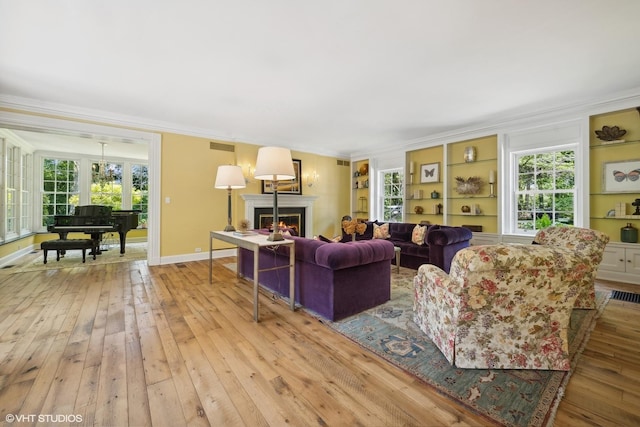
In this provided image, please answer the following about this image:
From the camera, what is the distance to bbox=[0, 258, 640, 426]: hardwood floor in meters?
1.44

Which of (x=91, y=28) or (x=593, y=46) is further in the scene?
(x=593, y=46)

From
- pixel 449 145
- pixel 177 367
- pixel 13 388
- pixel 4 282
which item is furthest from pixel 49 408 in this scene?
pixel 449 145

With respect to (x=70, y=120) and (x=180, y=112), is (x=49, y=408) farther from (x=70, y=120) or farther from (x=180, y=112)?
(x=70, y=120)

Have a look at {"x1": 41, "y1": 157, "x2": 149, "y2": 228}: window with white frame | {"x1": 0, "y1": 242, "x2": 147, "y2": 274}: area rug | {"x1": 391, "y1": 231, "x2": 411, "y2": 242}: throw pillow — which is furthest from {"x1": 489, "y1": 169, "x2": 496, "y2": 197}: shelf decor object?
{"x1": 41, "y1": 157, "x2": 149, "y2": 228}: window with white frame

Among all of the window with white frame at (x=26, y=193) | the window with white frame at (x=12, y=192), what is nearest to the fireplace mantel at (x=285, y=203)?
the window with white frame at (x=12, y=192)

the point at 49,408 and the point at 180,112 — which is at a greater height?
the point at 180,112

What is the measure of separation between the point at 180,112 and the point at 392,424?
4.86 meters

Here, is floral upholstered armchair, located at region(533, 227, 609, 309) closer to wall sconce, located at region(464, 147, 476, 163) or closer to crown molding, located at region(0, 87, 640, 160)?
crown molding, located at region(0, 87, 640, 160)

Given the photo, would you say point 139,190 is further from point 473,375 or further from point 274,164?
point 473,375

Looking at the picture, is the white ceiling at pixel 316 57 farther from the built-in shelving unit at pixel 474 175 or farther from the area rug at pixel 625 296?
the area rug at pixel 625 296

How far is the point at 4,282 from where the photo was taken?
3768mm

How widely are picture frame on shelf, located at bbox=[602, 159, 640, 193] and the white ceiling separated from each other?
39.0 inches

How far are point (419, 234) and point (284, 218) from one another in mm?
3154

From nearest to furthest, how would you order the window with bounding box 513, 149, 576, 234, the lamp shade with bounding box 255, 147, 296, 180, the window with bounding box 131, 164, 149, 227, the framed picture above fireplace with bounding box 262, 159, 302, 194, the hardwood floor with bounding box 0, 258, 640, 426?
the hardwood floor with bounding box 0, 258, 640, 426 → the lamp shade with bounding box 255, 147, 296, 180 → the window with bounding box 513, 149, 576, 234 → the framed picture above fireplace with bounding box 262, 159, 302, 194 → the window with bounding box 131, 164, 149, 227
